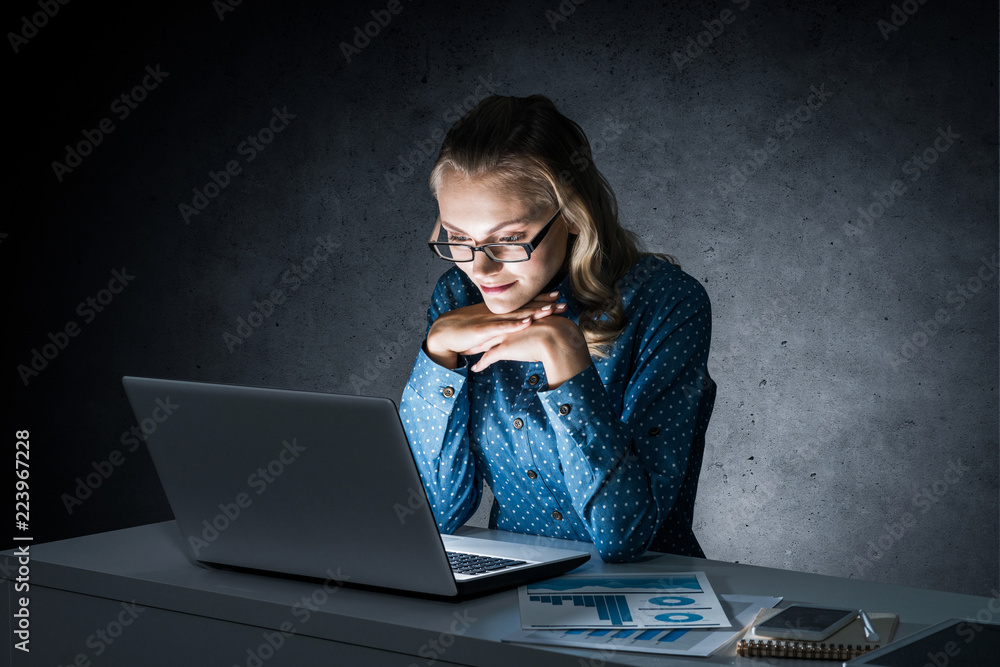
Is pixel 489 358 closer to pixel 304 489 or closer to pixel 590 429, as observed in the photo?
pixel 590 429

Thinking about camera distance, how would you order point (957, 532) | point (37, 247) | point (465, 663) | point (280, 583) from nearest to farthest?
point (465, 663)
point (280, 583)
point (957, 532)
point (37, 247)

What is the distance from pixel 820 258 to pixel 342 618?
7.69 feet

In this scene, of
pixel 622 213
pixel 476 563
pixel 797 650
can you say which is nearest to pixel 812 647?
pixel 797 650

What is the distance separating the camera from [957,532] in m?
2.81

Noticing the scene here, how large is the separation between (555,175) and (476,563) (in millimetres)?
737

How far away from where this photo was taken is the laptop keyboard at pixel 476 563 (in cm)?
107

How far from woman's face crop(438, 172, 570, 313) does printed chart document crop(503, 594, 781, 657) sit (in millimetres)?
719

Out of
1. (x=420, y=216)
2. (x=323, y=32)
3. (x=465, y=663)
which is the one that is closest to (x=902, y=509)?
(x=420, y=216)

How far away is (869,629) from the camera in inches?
34.9

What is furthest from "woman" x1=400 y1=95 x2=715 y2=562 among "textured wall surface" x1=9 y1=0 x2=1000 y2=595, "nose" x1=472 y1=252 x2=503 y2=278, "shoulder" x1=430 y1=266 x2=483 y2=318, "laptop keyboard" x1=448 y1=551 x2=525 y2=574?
"textured wall surface" x1=9 y1=0 x2=1000 y2=595

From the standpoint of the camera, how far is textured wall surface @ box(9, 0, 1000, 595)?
280 centimetres

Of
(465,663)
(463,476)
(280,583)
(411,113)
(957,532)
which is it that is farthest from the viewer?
(411,113)

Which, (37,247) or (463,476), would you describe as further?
(37,247)

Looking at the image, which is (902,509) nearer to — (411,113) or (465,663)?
(411,113)
